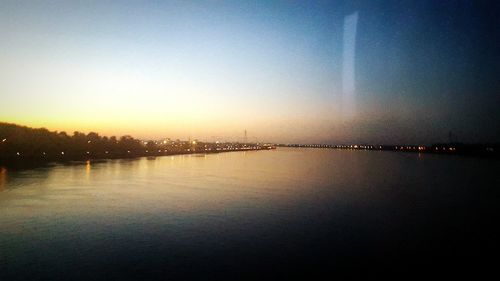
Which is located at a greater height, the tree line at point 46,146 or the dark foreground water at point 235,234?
the tree line at point 46,146

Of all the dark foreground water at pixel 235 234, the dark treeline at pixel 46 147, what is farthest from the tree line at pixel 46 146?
the dark foreground water at pixel 235 234

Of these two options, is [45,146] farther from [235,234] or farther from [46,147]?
[235,234]

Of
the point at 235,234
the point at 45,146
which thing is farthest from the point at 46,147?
the point at 235,234

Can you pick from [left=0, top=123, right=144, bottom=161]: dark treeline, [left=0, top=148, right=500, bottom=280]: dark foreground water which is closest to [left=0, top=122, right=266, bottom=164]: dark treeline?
[left=0, top=123, right=144, bottom=161]: dark treeline

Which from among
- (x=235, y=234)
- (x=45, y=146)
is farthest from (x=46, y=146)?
(x=235, y=234)

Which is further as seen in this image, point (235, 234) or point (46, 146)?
point (46, 146)

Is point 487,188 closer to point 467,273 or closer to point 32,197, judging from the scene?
point 467,273

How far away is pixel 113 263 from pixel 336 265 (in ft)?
25.0

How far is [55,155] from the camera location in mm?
79562

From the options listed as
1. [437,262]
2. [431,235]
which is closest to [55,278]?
[437,262]

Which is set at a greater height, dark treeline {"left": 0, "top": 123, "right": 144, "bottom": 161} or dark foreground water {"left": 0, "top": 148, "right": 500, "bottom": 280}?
dark treeline {"left": 0, "top": 123, "right": 144, "bottom": 161}

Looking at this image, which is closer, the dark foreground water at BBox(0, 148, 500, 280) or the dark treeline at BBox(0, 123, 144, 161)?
the dark foreground water at BBox(0, 148, 500, 280)

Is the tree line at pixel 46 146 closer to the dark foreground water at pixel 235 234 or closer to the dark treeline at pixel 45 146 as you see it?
the dark treeline at pixel 45 146

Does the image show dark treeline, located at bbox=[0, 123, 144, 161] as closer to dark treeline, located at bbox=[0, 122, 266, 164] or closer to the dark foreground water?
dark treeline, located at bbox=[0, 122, 266, 164]
